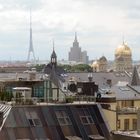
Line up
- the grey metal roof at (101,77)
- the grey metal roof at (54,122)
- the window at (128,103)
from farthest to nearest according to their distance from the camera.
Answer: the grey metal roof at (101,77) < the window at (128,103) < the grey metal roof at (54,122)

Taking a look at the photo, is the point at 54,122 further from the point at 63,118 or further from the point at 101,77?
the point at 101,77

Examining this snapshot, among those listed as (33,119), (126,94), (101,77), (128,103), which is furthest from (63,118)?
(101,77)

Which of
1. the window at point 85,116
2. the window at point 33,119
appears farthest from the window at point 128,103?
the window at point 33,119

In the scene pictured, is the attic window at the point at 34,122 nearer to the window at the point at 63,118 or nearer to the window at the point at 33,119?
the window at the point at 33,119

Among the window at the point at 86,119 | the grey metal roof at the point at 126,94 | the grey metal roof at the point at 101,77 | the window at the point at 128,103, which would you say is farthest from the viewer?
the grey metal roof at the point at 101,77

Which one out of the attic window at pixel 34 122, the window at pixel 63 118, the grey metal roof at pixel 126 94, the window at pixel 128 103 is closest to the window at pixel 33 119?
the attic window at pixel 34 122

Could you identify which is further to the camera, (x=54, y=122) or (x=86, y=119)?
(x=86, y=119)

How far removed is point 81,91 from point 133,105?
18.5 ft

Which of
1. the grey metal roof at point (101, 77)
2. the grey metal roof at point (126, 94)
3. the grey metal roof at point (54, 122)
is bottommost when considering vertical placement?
the grey metal roof at point (101, 77)

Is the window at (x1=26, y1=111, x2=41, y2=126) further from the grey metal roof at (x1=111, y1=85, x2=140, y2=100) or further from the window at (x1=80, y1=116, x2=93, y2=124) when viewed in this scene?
the grey metal roof at (x1=111, y1=85, x2=140, y2=100)

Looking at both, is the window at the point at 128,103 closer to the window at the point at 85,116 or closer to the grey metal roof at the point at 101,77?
the window at the point at 85,116

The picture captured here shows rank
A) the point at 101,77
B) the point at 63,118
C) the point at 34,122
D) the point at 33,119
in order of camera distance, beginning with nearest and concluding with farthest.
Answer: the point at 34,122
the point at 33,119
the point at 63,118
the point at 101,77

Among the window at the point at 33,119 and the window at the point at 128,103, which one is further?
the window at the point at 128,103

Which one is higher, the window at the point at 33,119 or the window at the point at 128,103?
the window at the point at 33,119
